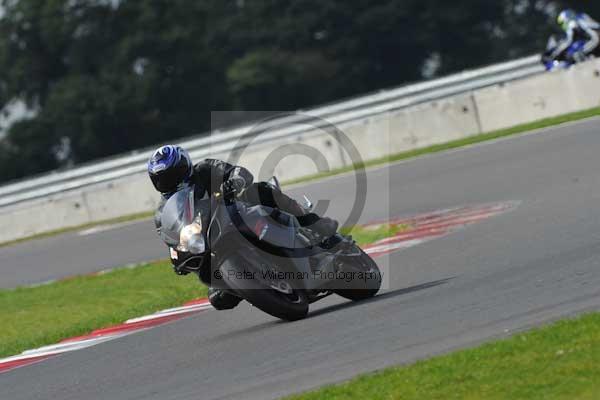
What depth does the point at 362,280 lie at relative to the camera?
30.5 ft

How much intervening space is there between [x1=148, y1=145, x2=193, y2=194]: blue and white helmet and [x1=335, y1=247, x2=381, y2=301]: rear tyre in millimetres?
Answer: 1263

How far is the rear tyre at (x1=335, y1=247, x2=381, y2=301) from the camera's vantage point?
910cm

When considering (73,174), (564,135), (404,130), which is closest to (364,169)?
(404,130)

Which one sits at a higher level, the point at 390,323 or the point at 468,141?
the point at 390,323

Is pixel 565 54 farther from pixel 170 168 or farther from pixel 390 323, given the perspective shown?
pixel 390 323

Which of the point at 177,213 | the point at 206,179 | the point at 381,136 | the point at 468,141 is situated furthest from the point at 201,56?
the point at 177,213

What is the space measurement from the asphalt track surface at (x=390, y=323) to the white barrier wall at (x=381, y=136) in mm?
7094

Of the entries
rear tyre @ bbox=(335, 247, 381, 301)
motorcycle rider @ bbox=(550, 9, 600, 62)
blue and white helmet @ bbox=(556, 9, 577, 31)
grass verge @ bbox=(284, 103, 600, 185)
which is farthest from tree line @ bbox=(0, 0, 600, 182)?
rear tyre @ bbox=(335, 247, 381, 301)

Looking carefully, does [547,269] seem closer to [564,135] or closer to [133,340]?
[133,340]

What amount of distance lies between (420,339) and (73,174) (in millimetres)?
17072

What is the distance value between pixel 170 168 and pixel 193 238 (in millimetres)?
563

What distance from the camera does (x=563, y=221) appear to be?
11016 mm

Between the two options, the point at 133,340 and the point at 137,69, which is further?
the point at 137,69

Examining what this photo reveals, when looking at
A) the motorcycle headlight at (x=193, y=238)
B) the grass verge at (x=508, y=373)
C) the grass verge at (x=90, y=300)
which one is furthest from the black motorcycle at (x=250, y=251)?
the grass verge at (x=90, y=300)
